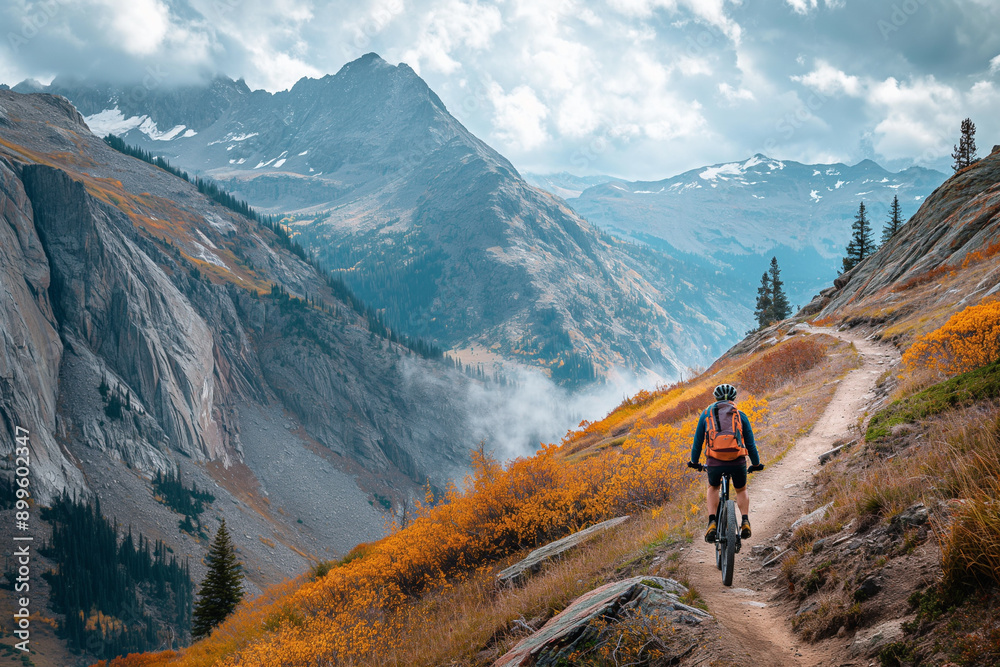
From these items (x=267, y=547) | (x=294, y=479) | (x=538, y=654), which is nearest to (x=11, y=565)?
(x=267, y=547)

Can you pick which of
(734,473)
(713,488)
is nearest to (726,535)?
(713,488)

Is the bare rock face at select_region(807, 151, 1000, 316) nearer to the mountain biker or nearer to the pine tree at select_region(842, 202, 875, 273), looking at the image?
the mountain biker

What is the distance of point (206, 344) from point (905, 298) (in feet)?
548

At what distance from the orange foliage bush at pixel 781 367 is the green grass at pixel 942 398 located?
1465 centimetres

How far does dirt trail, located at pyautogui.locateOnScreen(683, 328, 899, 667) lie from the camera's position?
212 inches

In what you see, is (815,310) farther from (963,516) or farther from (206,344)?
(206,344)

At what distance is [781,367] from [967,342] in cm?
1547

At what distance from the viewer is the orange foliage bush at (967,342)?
1062 cm

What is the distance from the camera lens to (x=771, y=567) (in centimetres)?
772

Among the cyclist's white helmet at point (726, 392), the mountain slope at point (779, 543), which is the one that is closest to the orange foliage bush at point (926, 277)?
the mountain slope at point (779, 543)

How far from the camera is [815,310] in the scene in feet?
171

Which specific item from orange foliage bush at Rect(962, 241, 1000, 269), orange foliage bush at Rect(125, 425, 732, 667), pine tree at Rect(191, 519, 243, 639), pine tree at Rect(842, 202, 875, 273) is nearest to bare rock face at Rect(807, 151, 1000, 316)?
orange foliage bush at Rect(962, 241, 1000, 269)

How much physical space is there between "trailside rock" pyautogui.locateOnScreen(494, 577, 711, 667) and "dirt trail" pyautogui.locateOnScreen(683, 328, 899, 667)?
0.52 m

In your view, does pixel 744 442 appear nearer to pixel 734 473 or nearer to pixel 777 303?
pixel 734 473
